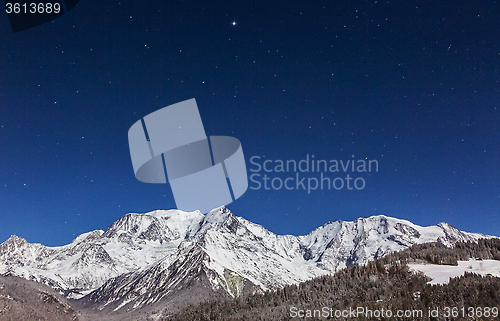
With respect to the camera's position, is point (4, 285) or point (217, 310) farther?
point (4, 285)

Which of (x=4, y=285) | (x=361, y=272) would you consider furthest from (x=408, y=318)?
(x=4, y=285)

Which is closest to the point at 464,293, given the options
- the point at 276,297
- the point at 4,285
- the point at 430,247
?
the point at 276,297

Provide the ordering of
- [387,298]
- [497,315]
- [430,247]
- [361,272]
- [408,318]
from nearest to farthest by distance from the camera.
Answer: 1. [497,315]
2. [408,318]
3. [387,298]
4. [361,272]
5. [430,247]

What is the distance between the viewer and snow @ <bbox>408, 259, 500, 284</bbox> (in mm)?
13504

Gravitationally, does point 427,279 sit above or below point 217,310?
above

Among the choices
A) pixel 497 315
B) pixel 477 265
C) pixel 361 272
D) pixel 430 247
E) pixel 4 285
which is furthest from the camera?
pixel 430 247

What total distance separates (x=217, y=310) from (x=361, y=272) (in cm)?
713

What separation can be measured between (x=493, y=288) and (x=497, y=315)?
143 centimetres

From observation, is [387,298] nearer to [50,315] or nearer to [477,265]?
[477,265]

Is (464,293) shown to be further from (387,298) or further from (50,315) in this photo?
(50,315)

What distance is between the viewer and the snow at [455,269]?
1350cm

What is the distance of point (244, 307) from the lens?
17000 millimetres

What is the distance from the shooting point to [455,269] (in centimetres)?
1477

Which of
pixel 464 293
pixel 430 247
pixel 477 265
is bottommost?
pixel 464 293
